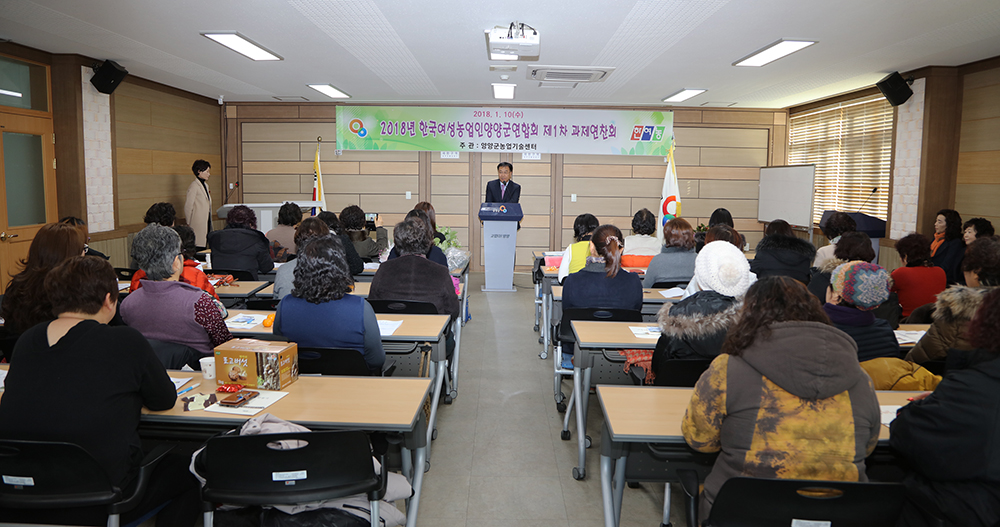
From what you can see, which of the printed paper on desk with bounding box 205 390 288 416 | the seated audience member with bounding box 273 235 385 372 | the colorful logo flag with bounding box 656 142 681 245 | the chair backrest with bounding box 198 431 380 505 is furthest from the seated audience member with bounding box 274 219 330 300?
the colorful logo flag with bounding box 656 142 681 245

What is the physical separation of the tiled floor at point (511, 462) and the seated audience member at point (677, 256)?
1102 mm

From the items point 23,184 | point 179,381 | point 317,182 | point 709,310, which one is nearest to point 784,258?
point 709,310

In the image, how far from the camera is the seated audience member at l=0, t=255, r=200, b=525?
1.80 meters

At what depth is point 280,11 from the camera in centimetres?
433

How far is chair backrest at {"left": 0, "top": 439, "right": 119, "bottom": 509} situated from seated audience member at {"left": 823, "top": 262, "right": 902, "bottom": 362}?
273 cm

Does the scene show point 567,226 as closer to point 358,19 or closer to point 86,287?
point 358,19

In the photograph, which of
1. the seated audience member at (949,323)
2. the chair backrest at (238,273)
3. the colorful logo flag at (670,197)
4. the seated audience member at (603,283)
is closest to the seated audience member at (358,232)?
the chair backrest at (238,273)

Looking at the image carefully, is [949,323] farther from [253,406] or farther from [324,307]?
[253,406]

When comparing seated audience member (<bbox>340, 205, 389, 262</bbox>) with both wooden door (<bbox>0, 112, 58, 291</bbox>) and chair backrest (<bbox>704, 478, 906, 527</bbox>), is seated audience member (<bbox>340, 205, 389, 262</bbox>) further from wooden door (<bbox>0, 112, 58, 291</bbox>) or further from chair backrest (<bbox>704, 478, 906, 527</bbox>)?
chair backrest (<bbox>704, 478, 906, 527</bbox>)

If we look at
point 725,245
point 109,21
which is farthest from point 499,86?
point 725,245

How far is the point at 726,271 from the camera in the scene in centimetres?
253

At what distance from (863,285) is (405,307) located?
2382 mm

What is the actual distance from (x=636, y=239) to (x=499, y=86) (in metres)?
3.28

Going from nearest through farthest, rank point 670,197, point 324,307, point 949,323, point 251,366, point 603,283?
point 251,366 < point 949,323 < point 324,307 < point 603,283 < point 670,197
